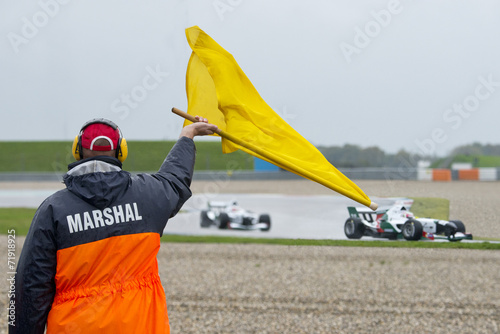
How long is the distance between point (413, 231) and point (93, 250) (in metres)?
3.08

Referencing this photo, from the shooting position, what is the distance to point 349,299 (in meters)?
6.82

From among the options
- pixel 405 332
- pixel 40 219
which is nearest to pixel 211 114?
pixel 40 219

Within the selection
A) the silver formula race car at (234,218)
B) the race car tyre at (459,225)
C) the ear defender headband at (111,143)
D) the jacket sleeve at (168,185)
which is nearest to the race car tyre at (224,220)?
the silver formula race car at (234,218)

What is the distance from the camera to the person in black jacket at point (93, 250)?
2.14m

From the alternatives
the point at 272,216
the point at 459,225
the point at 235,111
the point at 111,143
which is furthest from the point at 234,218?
the point at 111,143

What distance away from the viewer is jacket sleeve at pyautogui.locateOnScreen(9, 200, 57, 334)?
2.12 metres

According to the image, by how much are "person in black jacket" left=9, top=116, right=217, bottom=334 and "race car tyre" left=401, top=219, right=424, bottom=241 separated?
278 centimetres

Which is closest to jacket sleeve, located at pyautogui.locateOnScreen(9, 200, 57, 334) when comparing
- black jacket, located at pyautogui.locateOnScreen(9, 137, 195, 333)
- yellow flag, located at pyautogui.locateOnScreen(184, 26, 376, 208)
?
black jacket, located at pyautogui.locateOnScreen(9, 137, 195, 333)

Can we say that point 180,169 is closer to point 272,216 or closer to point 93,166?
point 93,166

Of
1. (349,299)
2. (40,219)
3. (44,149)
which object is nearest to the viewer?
(40,219)

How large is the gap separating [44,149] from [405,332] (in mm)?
53553

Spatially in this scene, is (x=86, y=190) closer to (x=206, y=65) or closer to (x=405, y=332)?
(x=206, y=65)

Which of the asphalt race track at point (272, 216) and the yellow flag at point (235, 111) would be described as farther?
the asphalt race track at point (272, 216)

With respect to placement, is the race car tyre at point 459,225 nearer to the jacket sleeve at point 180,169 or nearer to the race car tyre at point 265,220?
the jacket sleeve at point 180,169
